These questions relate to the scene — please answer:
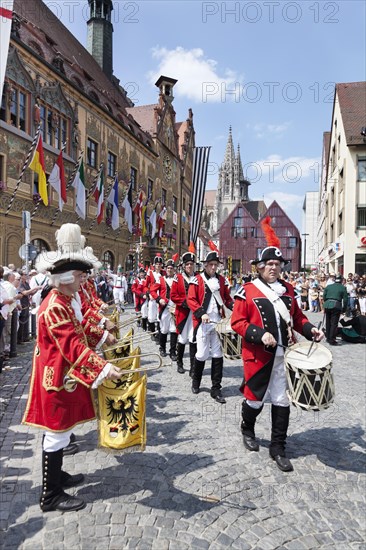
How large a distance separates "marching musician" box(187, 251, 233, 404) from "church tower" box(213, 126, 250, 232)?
99.9 meters

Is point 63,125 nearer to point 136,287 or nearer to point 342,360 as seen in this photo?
point 136,287

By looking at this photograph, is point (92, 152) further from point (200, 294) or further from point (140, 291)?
point (200, 294)

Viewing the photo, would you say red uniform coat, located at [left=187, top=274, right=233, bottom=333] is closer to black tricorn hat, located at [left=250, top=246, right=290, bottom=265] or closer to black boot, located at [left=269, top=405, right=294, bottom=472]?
black tricorn hat, located at [left=250, top=246, right=290, bottom=265]

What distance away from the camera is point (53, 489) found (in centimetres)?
290

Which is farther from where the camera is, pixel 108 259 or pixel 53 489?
pixel 108 259

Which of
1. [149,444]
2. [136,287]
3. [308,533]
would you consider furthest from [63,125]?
[308,533]

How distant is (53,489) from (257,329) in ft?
7.08

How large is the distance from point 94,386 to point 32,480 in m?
1.36

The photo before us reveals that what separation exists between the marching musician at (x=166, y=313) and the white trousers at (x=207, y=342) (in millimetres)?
2393

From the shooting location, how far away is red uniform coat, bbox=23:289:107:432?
2740 millimetres

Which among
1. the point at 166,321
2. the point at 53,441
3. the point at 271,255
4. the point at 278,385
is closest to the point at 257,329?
the point at 278,385

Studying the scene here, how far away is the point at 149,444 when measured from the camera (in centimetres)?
405

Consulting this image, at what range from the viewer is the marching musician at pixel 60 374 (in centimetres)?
275

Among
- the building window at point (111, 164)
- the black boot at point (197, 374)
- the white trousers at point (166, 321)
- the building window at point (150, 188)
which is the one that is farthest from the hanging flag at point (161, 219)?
the black boot at point (197, 374)
